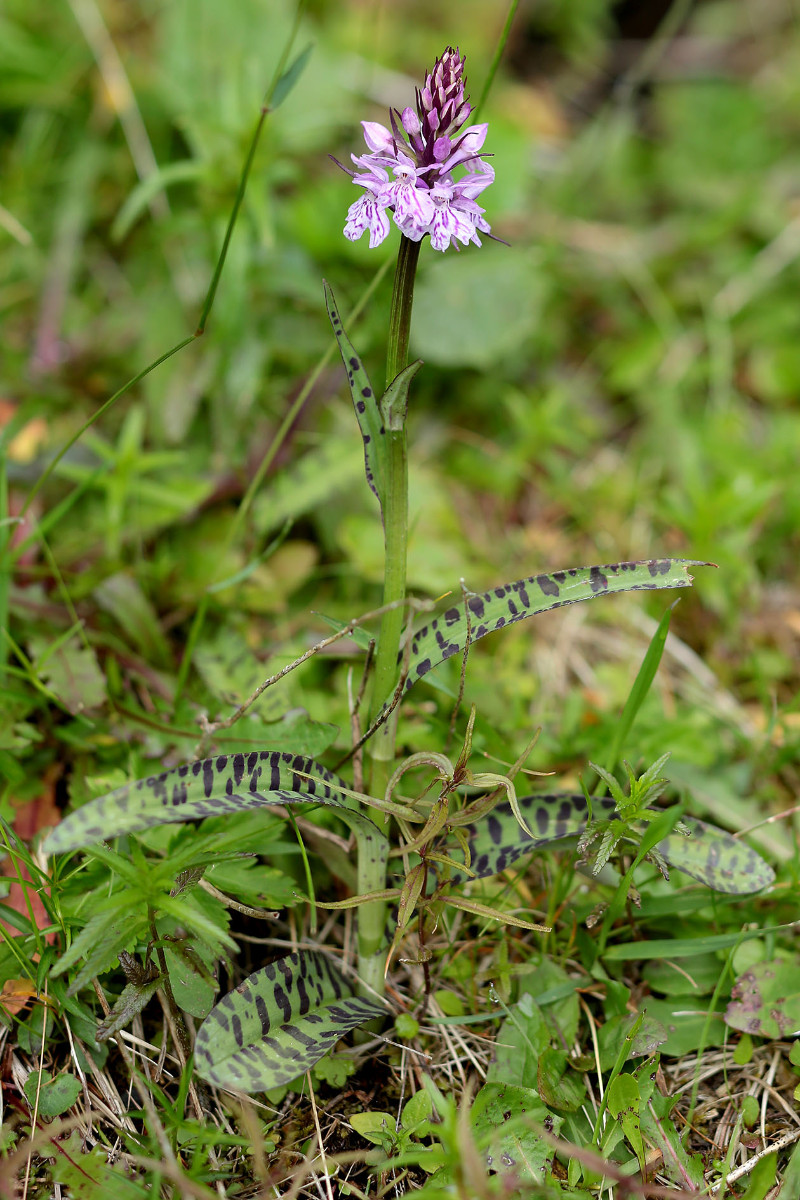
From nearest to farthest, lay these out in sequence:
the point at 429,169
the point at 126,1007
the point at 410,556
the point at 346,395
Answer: the point at 429,169
the point at 126,1007
the point at 410,556
the point at 346,395

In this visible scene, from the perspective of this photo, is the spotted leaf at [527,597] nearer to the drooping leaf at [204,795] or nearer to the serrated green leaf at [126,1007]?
the drooping leaf at [204,795]

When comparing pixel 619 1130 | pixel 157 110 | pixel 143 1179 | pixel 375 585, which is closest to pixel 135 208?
pixel 157 110

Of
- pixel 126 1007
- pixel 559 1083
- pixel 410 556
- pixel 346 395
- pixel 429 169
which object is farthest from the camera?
pixel 346 395

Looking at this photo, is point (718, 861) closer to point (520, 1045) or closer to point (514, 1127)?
point (520, 1045)

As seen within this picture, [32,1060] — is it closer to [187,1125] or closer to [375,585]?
[187,1125]

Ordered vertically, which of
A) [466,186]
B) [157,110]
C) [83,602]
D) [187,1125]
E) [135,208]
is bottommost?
[187,1125]

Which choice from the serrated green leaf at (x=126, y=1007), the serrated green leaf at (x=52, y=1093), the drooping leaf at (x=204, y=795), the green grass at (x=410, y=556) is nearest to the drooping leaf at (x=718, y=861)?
the green grass at (x=410, y=556)

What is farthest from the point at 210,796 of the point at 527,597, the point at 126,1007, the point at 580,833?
the point at 580,833
